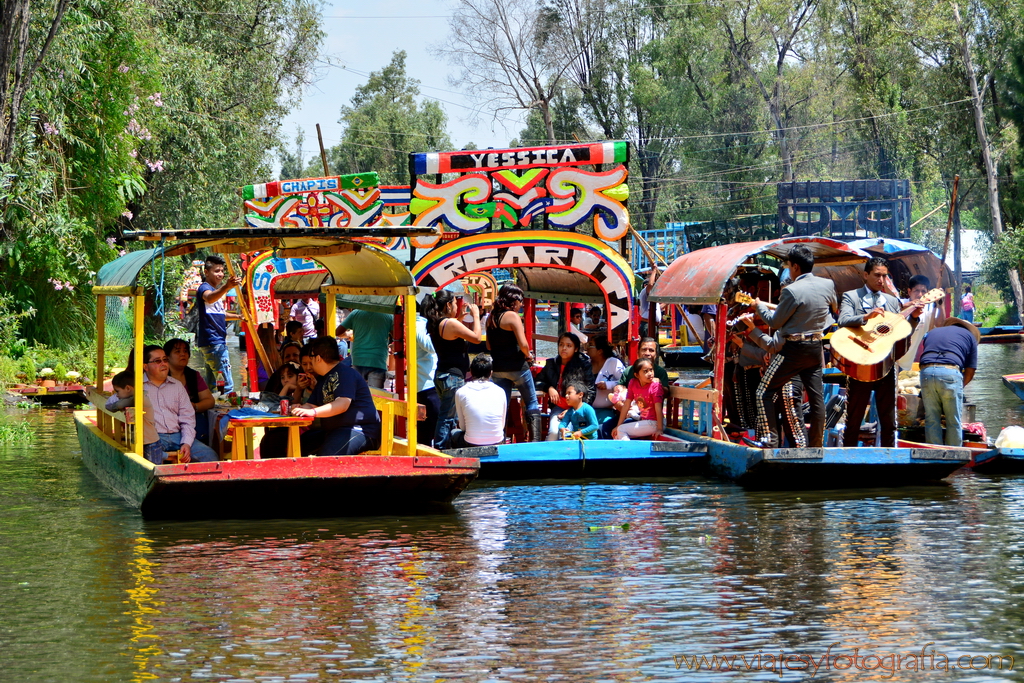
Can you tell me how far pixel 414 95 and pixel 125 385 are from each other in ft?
222

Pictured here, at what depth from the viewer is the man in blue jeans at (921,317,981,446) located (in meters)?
11.6

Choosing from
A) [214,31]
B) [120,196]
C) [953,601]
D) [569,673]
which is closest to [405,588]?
[569,673]

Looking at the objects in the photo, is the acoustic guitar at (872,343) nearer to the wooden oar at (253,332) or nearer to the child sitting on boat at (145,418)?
the child sitting on boat at (145,418)

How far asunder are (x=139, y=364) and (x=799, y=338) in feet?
17.8

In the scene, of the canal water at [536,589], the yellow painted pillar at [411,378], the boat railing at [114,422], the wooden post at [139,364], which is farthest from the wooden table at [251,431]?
the boat railing at [114,422]

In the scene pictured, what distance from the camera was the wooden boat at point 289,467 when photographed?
9.36 m

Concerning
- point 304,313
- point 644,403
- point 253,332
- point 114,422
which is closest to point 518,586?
point 644,403

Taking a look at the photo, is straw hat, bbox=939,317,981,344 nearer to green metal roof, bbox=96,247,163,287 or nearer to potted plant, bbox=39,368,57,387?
green metal roof, bbox=96,247,163,287

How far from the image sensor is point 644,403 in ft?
40.2

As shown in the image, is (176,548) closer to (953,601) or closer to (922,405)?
(953,601)

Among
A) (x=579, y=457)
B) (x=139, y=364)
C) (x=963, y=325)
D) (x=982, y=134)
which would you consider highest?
(x=982, y=134)

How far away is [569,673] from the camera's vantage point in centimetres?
602

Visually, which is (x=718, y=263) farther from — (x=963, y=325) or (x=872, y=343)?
(x=963, y=325)

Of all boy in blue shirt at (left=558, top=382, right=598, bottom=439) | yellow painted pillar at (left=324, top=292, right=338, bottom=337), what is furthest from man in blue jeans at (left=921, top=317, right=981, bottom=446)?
yellow painted pillar at (left=324, top=292, right=338, bottom=337)
